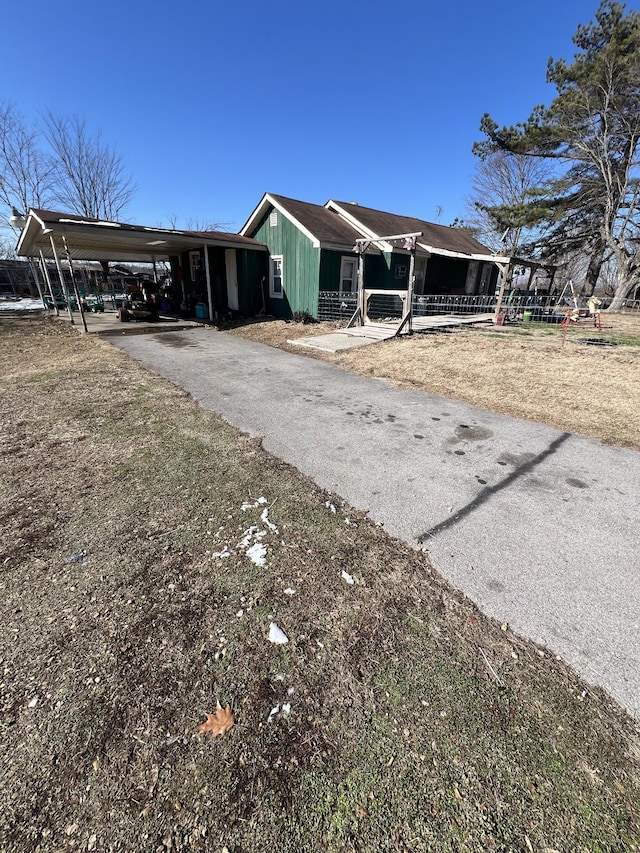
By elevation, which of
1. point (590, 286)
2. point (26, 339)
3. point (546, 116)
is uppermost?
point (546, 116)

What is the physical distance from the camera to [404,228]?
59.2 feet

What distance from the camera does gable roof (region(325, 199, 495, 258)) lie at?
1554 cm

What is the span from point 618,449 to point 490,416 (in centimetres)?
→ 147

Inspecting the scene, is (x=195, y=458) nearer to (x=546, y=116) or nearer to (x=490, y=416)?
(x=490, y=416)

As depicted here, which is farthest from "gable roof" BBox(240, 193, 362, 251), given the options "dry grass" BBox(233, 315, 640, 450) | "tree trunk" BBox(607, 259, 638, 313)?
"tree trunk" BBox(607, 259, 638, 313)

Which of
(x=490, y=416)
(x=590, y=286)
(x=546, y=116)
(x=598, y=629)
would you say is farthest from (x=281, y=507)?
(x=590, y=286)

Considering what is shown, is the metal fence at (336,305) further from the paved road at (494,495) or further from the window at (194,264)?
the paved road at (494,495)

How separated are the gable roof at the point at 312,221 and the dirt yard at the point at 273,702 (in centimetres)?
1238

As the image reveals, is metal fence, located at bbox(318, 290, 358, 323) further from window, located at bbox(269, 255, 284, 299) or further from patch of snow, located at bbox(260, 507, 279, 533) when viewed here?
patch of snow, located at bbox(260, 507, 279, 533)

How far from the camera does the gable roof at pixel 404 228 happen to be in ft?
51.0

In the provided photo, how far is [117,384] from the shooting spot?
6.25 m

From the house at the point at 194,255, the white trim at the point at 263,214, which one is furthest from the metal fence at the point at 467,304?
the house at the point at 194,255

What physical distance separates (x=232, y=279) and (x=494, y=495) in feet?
47.6

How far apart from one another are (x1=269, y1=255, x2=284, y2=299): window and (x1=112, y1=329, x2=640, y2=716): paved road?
9.58 metres
